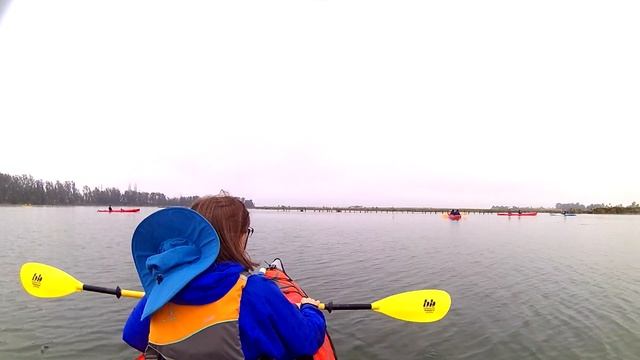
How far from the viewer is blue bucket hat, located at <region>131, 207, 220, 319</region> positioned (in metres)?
2.17

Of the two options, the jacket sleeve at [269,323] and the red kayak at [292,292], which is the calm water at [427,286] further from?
the jacket sleeve at [269,323]

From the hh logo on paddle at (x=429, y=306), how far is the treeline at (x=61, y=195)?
95879 mm

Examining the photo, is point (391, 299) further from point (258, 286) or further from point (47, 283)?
point (47, 283)

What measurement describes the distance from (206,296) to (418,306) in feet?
11.1

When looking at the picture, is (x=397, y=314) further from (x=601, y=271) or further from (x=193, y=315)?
(x=601, y=271)

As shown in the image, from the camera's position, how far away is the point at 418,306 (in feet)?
16.1

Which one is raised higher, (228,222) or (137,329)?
(228,222)

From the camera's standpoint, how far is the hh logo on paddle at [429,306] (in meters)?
4.87

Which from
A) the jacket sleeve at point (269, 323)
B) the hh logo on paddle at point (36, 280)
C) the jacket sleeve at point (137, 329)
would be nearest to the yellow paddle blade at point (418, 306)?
the jacket sleeve at point (269, 323)

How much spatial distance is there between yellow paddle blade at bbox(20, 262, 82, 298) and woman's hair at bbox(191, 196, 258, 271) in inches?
131

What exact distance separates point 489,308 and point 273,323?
27.9 feet

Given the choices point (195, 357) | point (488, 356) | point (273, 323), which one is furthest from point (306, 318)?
point (488, 356)

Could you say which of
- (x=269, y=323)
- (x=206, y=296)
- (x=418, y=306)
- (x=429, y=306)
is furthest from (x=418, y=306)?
(x=206, y=296)

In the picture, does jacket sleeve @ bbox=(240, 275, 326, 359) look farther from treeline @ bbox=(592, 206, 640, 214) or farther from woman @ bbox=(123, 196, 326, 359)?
treeline @ bbox=(592, 206, 640, 214)
